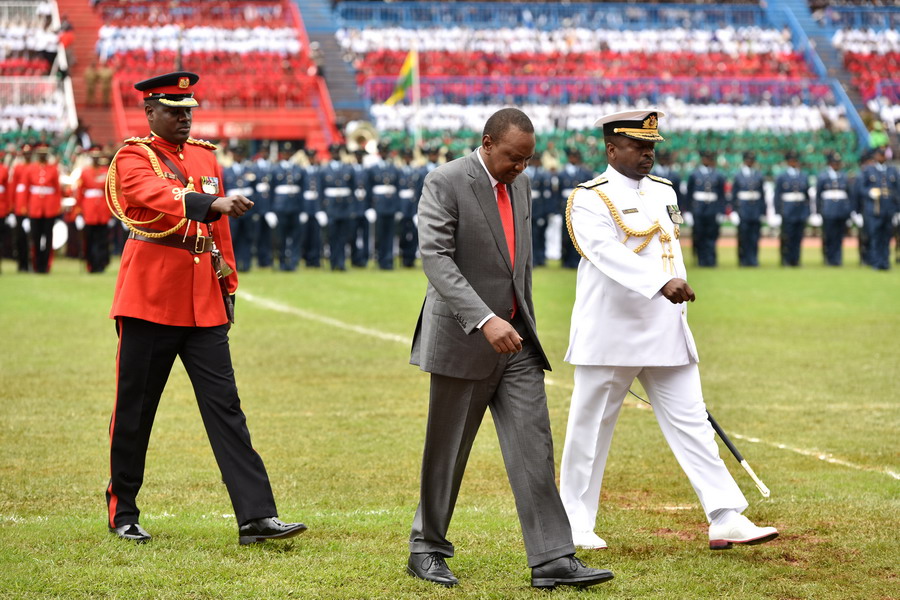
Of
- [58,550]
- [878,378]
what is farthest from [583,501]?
[878,378]

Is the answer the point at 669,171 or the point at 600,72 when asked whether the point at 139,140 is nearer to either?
the point at 669,171

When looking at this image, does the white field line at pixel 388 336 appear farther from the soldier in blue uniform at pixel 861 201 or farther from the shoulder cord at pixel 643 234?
the soldier in blue uniform at pixel 861 201

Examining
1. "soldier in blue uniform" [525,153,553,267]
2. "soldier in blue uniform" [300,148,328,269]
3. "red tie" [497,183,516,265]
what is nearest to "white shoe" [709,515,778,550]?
"red tie" [497,183,516,265]

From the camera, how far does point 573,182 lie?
25.0 meters

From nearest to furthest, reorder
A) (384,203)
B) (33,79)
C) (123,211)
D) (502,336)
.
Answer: (502,336) < (123,211) < (384,203) < (33,79)

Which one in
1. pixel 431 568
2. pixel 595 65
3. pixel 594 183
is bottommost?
pixel 431 568

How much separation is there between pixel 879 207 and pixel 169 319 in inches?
780

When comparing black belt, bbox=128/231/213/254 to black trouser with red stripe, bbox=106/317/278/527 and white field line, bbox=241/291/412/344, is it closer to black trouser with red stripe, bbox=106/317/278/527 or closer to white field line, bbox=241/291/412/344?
black trouser with red stripe, bbox=106/317/278/527

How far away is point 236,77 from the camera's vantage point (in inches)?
1455

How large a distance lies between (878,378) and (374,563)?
6.68m

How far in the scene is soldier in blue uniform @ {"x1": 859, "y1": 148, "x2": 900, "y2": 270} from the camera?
23453 millimetres

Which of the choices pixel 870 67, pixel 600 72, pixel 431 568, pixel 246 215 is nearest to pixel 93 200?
pixel 246 215

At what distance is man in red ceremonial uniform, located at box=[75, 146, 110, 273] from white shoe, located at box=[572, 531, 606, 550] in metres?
16.6

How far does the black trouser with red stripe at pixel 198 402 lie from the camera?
5848mm
